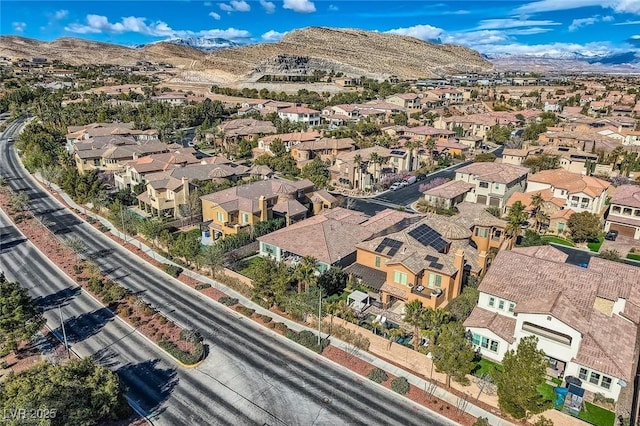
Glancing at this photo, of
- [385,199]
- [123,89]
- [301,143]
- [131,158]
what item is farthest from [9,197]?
[123,89]

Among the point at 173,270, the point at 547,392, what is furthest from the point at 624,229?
the point at 173,270

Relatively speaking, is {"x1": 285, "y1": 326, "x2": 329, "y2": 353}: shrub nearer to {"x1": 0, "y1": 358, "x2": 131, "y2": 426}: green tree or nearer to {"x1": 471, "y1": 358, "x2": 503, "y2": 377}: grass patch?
{"x1": 471, "y1": 358, "x2": 503, "y2": 377}: grass patch

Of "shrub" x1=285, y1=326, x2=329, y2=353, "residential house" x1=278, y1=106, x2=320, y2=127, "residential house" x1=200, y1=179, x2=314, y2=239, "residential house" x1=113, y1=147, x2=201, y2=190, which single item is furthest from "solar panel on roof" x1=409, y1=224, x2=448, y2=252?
"residential house" x1=278, y1=106, x2=320, y2=127

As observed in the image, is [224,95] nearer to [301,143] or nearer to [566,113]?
[301,143]

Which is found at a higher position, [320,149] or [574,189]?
[320,149]

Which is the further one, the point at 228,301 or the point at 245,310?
the point at 228,301

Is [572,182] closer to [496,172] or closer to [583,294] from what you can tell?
[496,172]

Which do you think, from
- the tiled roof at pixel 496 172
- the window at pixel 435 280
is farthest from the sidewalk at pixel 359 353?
the tiled roof at pixel 496 172
